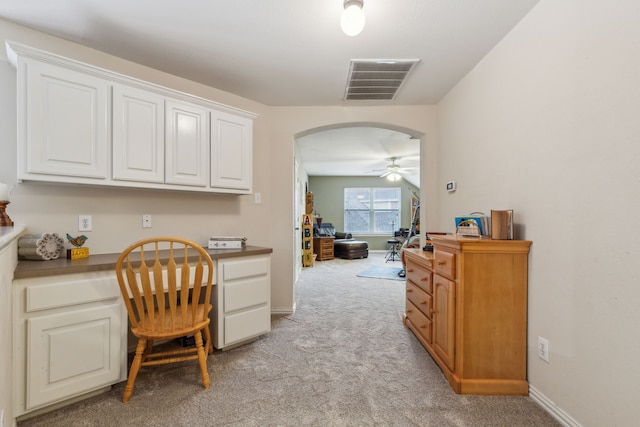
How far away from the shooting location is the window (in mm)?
8992

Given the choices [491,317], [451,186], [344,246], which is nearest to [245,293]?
[491,317]

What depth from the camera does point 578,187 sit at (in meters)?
1.41

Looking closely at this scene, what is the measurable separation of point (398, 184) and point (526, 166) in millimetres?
7326

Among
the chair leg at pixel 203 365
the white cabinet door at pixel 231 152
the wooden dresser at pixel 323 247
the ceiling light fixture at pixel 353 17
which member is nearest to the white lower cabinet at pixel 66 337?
the chair leg at pixel 203 365

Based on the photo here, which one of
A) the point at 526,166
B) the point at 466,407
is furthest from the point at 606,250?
the point at 466,407

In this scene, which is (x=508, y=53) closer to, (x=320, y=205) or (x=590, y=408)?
(x=590, y=408)

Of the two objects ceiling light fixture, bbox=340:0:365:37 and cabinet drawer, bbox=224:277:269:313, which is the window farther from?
ceiling light fixture, bbox=340:0:365:37

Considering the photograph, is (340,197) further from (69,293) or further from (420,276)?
(69,293)

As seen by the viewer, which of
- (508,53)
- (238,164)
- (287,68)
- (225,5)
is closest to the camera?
(225,5)

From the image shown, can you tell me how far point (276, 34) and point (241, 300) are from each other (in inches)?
80.2

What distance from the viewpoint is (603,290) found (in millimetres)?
1284

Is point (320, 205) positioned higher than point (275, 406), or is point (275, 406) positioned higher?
point (320, 205)

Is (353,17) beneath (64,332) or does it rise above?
above

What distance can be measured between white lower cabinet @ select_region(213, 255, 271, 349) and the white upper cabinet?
74 centimetres
